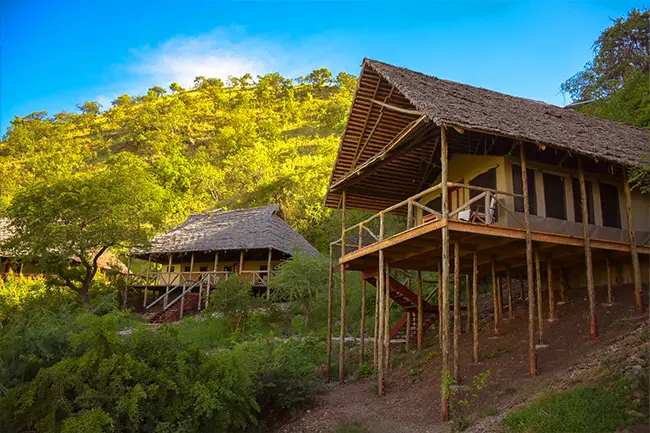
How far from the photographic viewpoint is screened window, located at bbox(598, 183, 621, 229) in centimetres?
1484

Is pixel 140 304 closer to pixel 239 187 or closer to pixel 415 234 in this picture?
pixel 239 187

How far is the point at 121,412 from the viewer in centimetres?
980

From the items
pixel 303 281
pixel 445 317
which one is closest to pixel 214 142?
pixel 303 281

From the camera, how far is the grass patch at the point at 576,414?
8055 millimetres

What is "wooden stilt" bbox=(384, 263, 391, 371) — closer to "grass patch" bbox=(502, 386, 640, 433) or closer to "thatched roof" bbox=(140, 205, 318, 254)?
"grass patch" bbox=(502, 386, 640, 433)

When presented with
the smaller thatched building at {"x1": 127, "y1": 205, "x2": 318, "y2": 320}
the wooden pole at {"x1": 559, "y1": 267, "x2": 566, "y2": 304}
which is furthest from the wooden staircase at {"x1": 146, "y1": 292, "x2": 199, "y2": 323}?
the wooden pole at {"x1": 559, "y1": 267, "x2": 566, "y2": 304}

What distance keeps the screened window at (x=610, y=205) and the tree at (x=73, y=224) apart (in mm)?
24212

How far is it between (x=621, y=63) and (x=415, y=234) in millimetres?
21024

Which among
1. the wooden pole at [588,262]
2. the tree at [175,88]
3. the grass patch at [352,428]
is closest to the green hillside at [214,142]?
the tree at [175,88]

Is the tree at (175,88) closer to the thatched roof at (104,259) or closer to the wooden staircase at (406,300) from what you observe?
the thatched roof at (104,259)

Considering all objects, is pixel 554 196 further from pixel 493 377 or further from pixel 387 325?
pixel 387 325

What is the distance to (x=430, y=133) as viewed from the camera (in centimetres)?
1387

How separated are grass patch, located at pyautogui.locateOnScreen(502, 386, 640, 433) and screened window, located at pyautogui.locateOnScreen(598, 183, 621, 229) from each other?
6.94 m

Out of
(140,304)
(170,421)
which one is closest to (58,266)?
(140,304)
